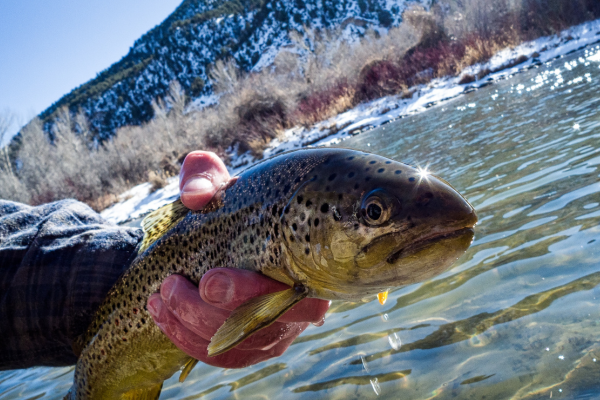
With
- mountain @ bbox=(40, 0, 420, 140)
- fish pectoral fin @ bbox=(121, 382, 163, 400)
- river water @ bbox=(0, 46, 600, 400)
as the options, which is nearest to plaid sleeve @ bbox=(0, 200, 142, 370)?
fish pectoral fin @ bbox=(121, 382, 163, 400)

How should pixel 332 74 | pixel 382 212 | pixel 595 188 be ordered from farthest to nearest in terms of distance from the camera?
pixel 332 74
pixel 595 188
pixel 382 212

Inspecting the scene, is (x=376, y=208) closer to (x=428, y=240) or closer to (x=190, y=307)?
(x=428, y=240)

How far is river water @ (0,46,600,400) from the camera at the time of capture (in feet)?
8.64

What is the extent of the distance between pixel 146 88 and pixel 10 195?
85.9 metres

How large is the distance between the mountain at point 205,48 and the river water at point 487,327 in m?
104

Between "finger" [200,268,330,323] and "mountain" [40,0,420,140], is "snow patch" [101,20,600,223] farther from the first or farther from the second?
"mountain" [40,0,420,140]

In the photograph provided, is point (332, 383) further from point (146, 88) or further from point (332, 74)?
point (146, 88)

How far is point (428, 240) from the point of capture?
1.65 metres

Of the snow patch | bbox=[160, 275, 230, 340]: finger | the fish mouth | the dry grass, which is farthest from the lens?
the dry grass

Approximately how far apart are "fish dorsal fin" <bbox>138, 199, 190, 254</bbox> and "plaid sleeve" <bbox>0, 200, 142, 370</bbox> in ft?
0.99

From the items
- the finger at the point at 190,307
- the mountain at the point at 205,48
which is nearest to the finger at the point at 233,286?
the finger at the point at 190,307

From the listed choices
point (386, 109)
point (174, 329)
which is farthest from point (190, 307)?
point (386, 109)

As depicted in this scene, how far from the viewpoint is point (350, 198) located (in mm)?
1888

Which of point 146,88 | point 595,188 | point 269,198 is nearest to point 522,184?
point 595,188
